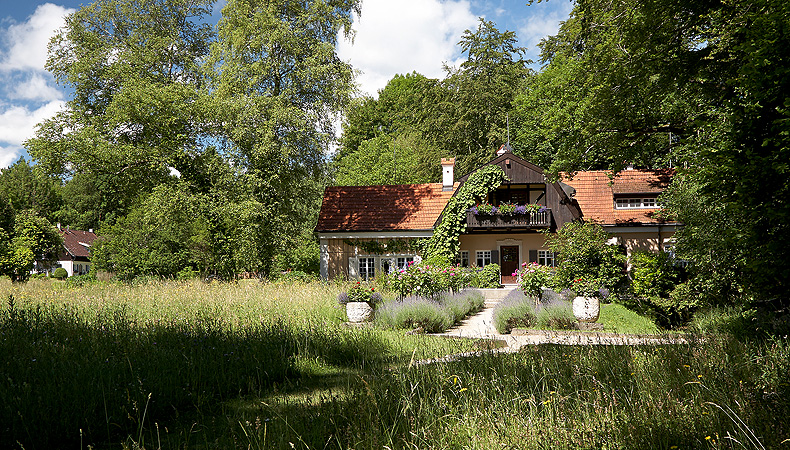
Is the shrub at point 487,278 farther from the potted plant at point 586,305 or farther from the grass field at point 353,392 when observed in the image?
the grass field at point 353,392

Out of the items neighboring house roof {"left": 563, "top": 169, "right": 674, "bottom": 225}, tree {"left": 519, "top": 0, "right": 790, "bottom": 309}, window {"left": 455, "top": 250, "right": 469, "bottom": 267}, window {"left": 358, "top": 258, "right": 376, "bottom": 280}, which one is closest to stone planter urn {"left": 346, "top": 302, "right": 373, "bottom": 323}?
tree {"left": 519, "top": 0, "right": 790, "bottom": 309}

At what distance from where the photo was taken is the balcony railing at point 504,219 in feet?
81.3

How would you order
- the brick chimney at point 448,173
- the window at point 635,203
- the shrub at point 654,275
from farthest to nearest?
the brick chimney at point 448,173 < the window at point 635,203 < the shrub at point 654,275

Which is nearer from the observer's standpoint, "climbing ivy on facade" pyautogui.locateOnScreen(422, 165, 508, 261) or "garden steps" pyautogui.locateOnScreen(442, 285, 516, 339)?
"garden steps" pyautogui.locateOnScreen(442, 285, 516, 339)

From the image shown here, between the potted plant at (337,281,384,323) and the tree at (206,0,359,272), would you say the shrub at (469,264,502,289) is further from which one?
the potted plant at (337,281,384,323)

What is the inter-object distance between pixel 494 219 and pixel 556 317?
13681mm

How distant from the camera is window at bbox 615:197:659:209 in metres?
26.2

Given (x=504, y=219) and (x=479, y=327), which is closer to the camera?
(x=479, y=327)

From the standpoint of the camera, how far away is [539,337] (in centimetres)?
959

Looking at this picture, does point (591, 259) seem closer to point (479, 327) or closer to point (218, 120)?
point (479, 327)

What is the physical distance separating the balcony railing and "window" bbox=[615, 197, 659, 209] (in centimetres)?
462

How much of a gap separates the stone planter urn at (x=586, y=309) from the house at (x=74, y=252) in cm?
4890

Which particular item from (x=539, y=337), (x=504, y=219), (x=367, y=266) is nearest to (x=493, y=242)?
(x=504, y=219)

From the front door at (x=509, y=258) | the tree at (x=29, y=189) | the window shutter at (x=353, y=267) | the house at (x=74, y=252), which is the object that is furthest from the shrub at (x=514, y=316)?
the tree at (x=29, y=189)
